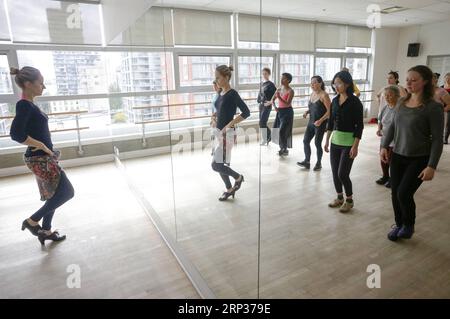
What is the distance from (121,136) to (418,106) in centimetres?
365

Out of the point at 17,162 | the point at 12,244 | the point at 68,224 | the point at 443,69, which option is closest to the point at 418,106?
the point at 443,69

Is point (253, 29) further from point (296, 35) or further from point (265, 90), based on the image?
point (296, 35)

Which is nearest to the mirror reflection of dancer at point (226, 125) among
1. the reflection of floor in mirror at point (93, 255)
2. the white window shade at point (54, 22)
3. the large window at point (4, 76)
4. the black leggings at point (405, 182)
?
the reflection of floor in mirror at point (93, 255)

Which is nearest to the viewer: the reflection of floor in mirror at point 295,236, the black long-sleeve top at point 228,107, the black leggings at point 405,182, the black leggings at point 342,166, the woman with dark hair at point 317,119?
the black long-sleeve top at point 228,107

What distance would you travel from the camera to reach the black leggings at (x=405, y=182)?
2.13m

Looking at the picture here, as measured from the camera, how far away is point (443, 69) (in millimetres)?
1609

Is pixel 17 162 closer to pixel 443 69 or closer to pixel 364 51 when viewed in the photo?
pixel 364 51

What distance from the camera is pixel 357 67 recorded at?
2.68 m

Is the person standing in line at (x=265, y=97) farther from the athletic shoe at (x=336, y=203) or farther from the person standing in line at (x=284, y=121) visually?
the athletic shoe at (x=336, y=203)

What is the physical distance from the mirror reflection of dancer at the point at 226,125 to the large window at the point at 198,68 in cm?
4

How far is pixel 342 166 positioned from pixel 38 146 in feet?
8.25

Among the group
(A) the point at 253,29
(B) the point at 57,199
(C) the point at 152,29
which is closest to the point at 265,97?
(A) the point at 253,29

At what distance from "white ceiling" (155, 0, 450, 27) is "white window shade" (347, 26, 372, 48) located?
8 centimetres

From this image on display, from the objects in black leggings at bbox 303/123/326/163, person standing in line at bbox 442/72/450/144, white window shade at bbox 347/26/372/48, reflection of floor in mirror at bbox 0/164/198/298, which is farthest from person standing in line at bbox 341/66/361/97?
reflection of floor in mirror at bbox 0/164/198/298
